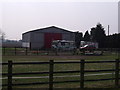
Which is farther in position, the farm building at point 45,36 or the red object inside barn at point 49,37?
the red object inside barn at point 49,37

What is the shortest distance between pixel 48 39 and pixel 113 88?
59.8 metres

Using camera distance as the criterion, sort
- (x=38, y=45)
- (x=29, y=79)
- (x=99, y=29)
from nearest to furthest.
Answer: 1. (x=29, y=79)
2. (x=38, y=45)
3. (x=99, y=29)

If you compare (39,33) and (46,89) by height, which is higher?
(39,33)

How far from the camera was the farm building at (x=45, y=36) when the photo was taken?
66.2m

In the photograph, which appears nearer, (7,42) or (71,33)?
(71,33)

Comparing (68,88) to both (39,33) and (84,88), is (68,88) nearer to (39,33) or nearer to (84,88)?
(84,88)

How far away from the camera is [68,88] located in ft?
28.5

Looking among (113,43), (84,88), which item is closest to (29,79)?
(84,88)

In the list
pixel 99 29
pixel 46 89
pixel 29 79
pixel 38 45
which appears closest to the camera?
pixel 46 89

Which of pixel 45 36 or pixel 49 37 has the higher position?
pixel 45 36

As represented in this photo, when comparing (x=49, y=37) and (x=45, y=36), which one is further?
(x=49, y=37)

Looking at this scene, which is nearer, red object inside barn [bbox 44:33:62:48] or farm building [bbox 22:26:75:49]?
farm building [bbox 22:26:75:49]

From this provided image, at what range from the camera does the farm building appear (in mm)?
66188

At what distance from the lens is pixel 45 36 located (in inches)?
2682
